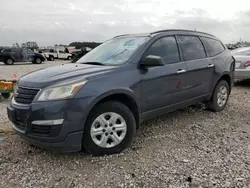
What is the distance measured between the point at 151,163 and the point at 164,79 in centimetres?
136

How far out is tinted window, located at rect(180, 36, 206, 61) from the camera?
14.4 ft

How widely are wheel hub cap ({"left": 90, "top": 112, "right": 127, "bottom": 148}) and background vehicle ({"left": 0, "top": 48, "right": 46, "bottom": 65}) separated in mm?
23811

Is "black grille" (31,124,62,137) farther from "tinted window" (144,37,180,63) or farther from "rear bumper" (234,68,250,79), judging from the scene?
"rear bumper" (234,68,250,79)

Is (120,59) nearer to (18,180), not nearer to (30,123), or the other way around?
(30,123)

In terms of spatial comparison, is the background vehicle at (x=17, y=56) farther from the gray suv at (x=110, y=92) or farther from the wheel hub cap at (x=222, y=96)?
the wheel hub cap at (x=222, y=96)

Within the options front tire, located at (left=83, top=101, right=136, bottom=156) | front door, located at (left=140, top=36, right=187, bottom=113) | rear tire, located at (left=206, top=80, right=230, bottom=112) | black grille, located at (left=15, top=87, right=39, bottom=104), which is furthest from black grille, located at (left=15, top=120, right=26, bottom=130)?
rear tire, located at (left=206, top=80, right=230, bottom=112)

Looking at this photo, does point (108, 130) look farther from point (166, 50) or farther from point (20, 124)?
point (166, 50)

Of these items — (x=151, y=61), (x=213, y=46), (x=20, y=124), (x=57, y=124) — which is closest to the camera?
(x=57, y=124)

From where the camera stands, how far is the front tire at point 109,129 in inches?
121

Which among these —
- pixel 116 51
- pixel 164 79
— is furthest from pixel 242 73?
pixel 116 51

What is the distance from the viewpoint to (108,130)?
320 cm

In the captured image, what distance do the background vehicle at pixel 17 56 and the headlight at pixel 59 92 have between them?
2368 centimetres

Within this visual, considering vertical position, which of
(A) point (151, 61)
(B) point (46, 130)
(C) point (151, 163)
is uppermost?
(A) point (151, 61)

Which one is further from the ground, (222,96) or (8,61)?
(8,61)
